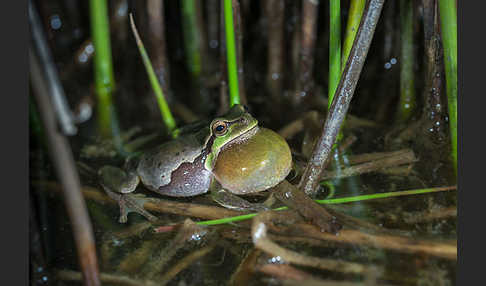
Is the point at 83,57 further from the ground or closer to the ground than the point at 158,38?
closer to the ground

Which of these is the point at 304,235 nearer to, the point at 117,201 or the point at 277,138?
the point at 277,138

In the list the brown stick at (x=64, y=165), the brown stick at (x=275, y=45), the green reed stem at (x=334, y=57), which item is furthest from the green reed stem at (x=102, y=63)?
the brown stick at (x=64, y=165)

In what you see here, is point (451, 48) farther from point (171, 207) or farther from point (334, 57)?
point (171, 207)

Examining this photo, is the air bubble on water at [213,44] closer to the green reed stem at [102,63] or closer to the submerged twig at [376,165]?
the green reed stem at [102,63]

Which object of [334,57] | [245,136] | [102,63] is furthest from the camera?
[102,63]

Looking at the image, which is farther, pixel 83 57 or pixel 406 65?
pixel 83 57

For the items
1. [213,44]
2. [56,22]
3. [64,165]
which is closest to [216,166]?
[64,165]

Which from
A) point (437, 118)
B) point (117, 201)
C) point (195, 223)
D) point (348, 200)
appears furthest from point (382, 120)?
point (117, 201)
